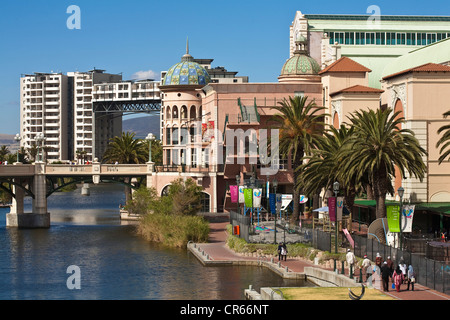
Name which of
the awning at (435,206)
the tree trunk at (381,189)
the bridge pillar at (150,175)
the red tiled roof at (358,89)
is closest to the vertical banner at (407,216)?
the tree trunk at (381,189)

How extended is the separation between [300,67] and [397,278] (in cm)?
5613

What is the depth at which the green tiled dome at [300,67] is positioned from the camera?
9681 centimetres

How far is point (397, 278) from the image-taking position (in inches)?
1714

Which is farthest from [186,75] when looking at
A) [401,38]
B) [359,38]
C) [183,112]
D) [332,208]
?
[332,208]

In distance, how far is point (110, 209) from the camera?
12962 cm

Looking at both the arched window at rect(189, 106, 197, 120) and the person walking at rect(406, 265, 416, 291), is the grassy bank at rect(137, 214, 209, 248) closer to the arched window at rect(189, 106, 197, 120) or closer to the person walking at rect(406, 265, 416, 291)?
the arched window at rect(189, 106, 197, 120)

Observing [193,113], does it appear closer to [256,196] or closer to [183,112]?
[183,112]

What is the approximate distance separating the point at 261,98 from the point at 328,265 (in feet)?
133

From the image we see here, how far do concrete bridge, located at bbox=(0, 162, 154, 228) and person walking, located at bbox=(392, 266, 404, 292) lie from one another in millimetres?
59338

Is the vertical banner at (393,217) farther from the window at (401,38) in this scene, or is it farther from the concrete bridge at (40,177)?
the window at (401,38)

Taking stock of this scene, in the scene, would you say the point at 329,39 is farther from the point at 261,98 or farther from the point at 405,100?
the point at 405,100

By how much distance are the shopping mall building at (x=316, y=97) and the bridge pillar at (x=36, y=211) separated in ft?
43.3

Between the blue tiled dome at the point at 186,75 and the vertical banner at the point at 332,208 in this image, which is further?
the blue tiled dome at the point at 186,75
